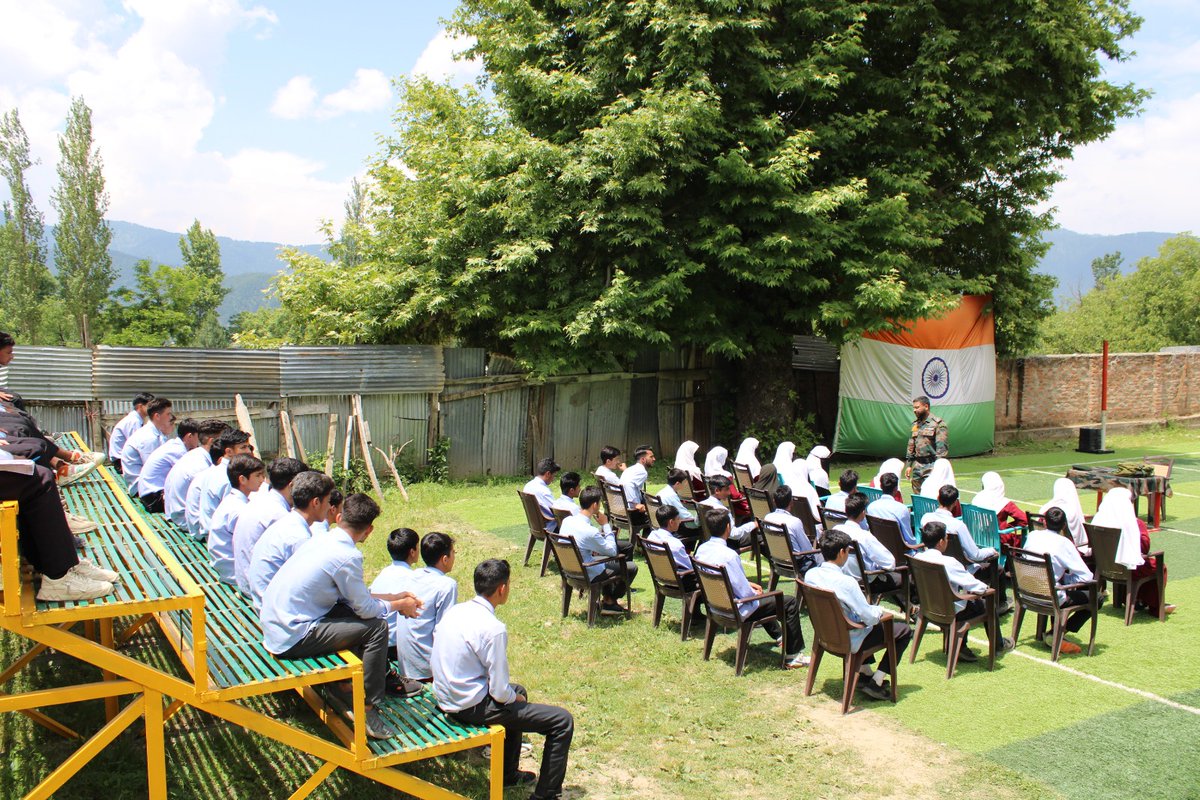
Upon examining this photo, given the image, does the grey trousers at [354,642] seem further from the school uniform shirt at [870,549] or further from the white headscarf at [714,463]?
the white headscarf at [714,463]

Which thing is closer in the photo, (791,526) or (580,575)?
(580,575)

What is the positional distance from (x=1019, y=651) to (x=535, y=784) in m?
4.79

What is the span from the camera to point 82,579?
4.50 m

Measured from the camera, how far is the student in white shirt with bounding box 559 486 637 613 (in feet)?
28.2

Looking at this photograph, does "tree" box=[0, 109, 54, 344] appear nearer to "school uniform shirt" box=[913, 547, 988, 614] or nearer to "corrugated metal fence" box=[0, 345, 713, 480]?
"corrugated metal fence" box=[0, 345, 713, 480]

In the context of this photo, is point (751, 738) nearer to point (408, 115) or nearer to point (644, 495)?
point (644, 495)

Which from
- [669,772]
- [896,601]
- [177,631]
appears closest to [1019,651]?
[896,601]

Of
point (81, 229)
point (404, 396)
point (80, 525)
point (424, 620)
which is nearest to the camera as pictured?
point (80, 525)

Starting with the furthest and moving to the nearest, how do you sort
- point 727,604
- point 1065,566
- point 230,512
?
point 1065,566
point 727,604
point 230,512

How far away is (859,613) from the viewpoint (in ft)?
21.6

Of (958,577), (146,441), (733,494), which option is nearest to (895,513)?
(958,577)

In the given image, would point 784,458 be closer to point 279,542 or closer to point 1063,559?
point 1063,559

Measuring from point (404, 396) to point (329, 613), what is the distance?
10699 millimetres

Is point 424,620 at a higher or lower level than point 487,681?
higher
